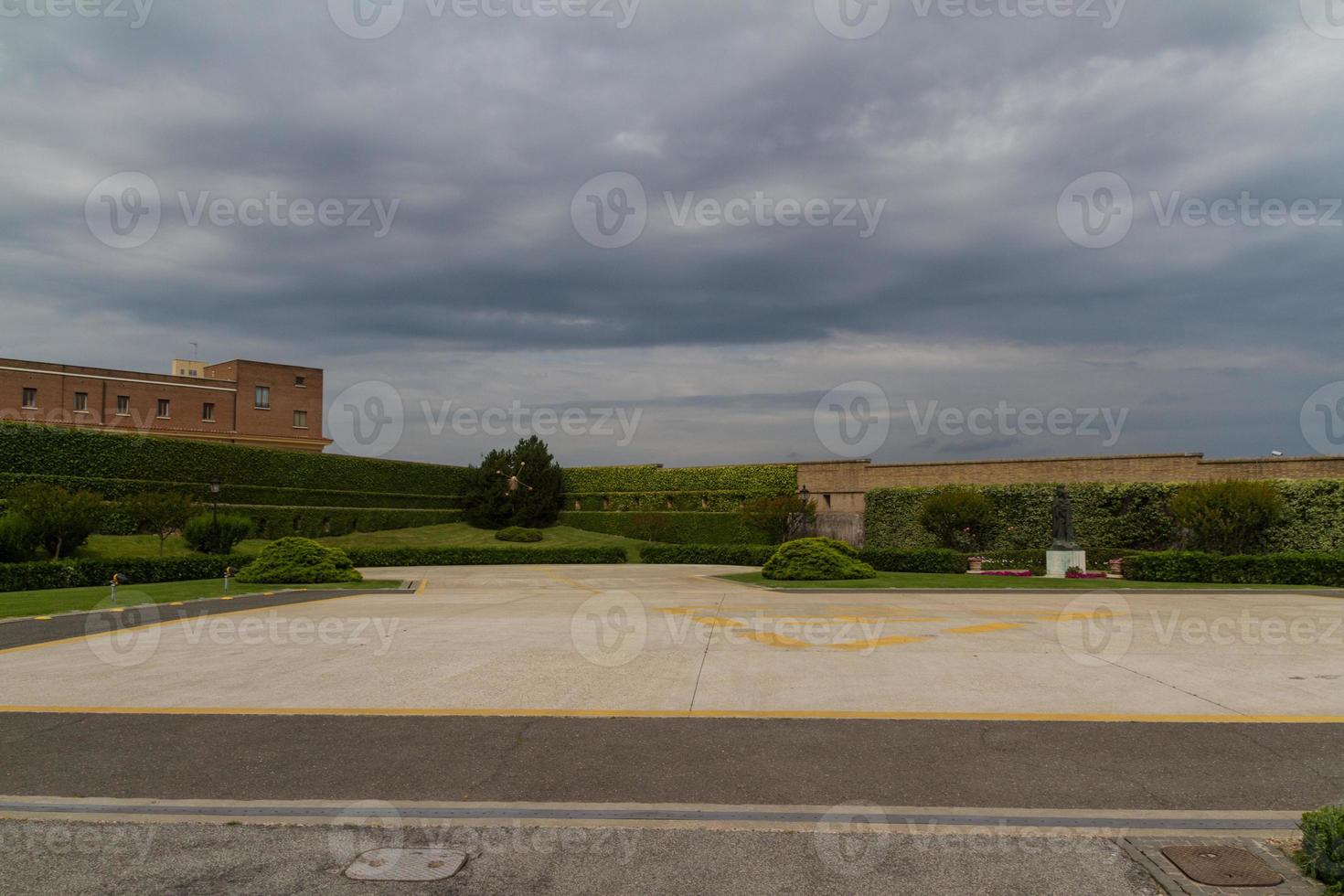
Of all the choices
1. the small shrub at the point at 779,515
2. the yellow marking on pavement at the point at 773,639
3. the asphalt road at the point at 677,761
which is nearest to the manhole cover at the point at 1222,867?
the asphalt road at the point at 677,761

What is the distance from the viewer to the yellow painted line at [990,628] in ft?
48.7

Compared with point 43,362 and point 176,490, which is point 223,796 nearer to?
point 176,490

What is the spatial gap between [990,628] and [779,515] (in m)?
27.5

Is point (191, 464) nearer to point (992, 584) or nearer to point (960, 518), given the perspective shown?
point (960, 518)

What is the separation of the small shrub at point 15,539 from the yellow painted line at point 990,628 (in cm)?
2860

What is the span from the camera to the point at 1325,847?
15.2 feet

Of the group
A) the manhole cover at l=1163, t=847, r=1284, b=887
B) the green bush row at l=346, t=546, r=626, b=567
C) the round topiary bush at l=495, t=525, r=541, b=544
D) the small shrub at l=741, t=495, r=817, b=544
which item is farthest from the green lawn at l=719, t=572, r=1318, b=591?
the round topiary bush at l=495, t=525, r=541, b=544

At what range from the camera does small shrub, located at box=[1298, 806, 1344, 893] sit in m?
4.53

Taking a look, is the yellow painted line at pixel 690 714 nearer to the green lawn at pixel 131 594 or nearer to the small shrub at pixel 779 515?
the green lawn at pixel 131 594

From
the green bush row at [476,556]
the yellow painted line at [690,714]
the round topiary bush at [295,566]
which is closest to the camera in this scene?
the yellow painted line at [690,714]

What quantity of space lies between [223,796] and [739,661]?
709 cm

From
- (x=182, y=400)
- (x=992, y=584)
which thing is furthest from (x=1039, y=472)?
(x=182, y=400)

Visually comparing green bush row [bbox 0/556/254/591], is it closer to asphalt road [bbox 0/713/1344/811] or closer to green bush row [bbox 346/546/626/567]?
green bush row [bbox 346/546/626/567]

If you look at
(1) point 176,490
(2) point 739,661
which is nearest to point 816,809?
(2) point 739,661
